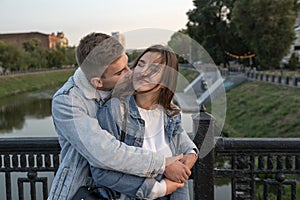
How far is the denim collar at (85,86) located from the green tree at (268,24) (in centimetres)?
2882

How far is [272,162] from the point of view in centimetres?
254

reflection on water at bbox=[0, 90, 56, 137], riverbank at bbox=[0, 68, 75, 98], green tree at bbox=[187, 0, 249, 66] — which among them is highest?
green tree at bbox=[187, 0, 249, 66]

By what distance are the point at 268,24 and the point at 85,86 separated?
28878 mm

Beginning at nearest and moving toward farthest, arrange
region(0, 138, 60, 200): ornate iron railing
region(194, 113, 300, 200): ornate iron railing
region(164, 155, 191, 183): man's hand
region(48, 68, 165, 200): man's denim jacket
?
region(48, 68, 165, 200): man's denim jacket → region(164, 155, 191, 183): man's hand → region(194, 113, 300, 200): ornate iron railing → region(0, 138, 60, 200): ornate iron railing

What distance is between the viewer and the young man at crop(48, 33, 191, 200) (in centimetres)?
157

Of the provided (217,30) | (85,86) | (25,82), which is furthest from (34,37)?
(85,86)

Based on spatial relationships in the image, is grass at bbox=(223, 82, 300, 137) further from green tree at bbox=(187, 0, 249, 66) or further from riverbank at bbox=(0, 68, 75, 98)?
riverbank at bbox=(0, 68, 75, 98)

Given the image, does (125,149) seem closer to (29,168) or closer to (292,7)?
(29,168)

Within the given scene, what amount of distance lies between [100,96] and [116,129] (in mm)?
176

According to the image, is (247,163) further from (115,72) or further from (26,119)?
(26,119)

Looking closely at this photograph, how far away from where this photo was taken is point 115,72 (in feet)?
5.30

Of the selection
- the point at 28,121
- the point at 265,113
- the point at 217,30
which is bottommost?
the point at 28,121

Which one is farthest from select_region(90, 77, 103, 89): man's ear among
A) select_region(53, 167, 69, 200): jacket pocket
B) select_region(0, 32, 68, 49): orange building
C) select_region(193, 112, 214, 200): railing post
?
select_region(0, 32, 68, 49): orange building

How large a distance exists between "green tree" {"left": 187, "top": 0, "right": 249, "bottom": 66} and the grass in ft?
48.7
